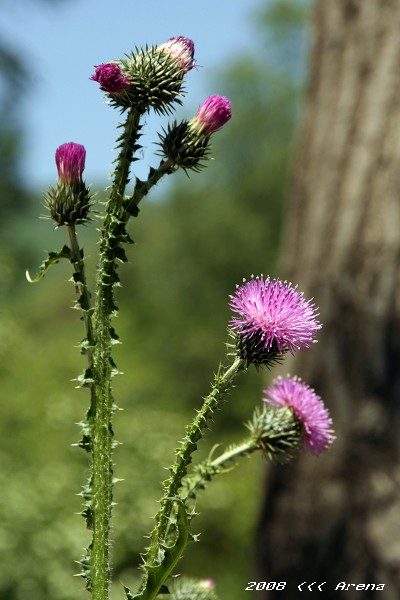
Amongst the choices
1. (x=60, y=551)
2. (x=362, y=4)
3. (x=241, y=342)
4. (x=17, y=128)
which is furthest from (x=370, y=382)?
(x=17, y=128)

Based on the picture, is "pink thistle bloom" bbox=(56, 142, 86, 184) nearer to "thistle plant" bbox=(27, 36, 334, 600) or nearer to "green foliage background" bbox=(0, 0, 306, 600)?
"thistle plant" bbox=(27, 36, 334, 600)

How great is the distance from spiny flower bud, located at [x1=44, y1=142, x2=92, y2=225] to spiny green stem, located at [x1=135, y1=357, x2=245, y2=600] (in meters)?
0.28

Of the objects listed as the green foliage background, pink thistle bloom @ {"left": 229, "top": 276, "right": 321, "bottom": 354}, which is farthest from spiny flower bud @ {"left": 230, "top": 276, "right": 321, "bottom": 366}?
the green foliage background

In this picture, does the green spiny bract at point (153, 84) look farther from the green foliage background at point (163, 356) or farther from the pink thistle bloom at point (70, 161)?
the green foliage background at point (163, 356)

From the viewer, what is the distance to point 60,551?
849 cm

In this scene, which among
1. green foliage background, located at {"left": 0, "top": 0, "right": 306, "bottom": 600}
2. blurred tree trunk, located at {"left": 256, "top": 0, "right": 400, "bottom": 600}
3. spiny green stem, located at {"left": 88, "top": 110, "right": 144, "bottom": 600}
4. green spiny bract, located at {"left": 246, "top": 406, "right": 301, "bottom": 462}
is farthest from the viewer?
green foliage background, located at {"left": 0, "top": 0, "right": 306, "bottom": 600}

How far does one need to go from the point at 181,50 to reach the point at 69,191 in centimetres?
24

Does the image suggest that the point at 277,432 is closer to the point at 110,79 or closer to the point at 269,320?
the point at 269,320

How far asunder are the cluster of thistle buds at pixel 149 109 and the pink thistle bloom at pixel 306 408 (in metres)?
0.39

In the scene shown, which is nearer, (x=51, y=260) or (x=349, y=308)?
(x=51, y=260)

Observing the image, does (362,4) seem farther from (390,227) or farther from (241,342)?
(241,342)

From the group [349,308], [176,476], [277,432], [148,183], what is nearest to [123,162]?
[148,183]

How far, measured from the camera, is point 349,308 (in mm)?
4180

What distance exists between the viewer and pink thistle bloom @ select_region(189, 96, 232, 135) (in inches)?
49.1
